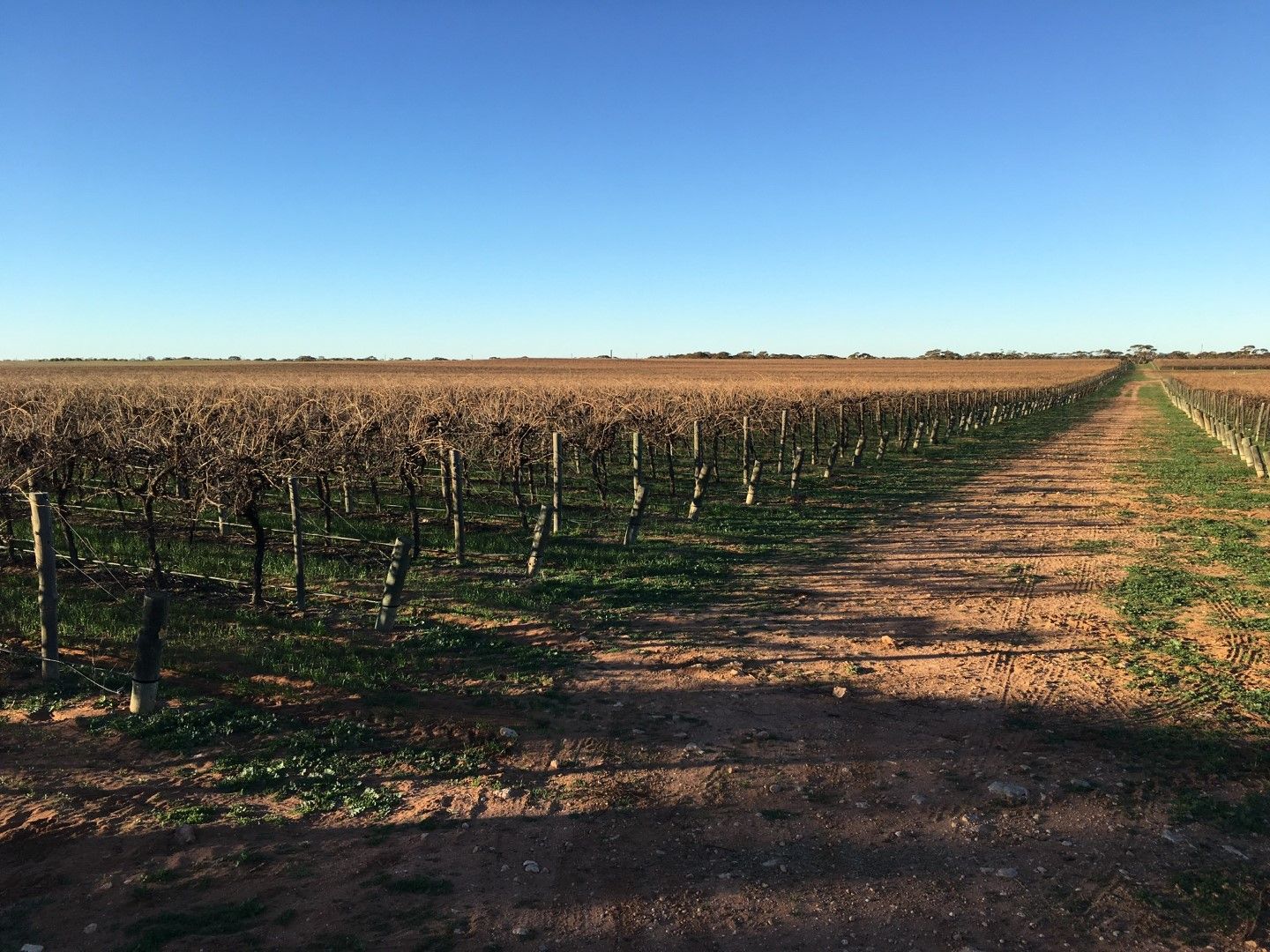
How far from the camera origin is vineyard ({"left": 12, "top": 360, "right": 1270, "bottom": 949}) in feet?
13.2

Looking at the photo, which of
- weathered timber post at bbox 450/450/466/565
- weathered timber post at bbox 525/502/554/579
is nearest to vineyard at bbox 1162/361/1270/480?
weathered timber post at bbox 525/502/554/579

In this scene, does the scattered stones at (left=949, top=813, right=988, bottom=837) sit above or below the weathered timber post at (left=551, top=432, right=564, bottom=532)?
below

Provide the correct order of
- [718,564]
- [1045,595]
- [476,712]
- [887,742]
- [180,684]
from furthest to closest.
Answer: [718,564]
[1045,595]
[180,684]
[476,712]
[887,742]

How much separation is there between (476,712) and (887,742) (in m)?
3.30

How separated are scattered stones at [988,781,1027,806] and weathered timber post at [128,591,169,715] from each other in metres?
6.39

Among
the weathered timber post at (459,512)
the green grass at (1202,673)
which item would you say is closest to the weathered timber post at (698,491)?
the weathered timber post at (459,512)

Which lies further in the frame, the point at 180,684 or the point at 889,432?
the point at 889,432

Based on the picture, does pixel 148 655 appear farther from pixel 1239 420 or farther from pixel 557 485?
pixel 1239 420

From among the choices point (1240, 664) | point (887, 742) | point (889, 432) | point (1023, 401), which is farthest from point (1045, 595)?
point (1023, 401)

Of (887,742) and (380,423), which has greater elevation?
(380,423)

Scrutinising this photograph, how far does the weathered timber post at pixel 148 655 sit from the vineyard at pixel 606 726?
33mm

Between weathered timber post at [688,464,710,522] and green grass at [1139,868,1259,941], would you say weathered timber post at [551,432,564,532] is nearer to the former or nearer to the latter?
weathered timber post at [688,464,710,522]

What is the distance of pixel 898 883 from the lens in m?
4.15

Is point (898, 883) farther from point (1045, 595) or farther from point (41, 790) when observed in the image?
point (1045, 595)
